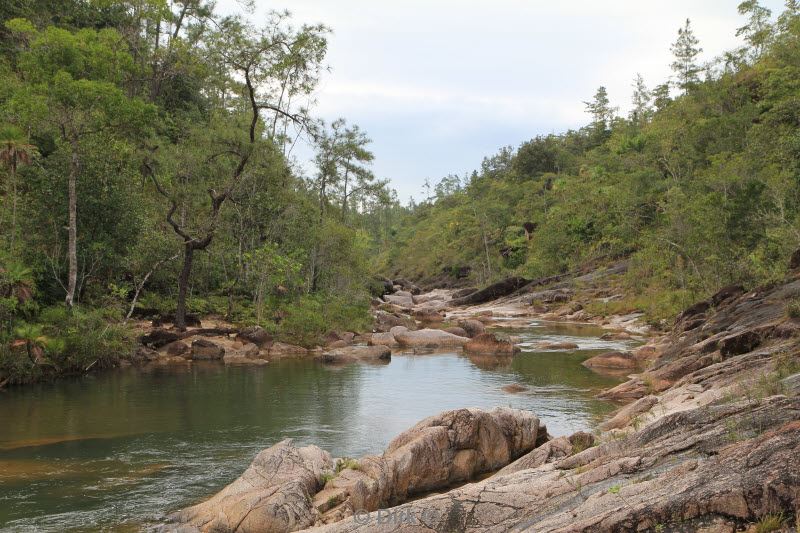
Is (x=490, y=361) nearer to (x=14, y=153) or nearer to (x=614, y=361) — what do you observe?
(x=614, y=361)

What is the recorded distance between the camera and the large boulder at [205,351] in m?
26.3

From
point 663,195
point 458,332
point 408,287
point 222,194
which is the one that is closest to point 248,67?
point 222,194

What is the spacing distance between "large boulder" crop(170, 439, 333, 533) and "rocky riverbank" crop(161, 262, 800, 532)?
0.08 ft

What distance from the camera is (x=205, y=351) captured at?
26359 millimetres

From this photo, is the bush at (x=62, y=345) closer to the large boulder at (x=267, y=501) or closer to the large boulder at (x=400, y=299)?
the large boulder at (x=267, y=501)

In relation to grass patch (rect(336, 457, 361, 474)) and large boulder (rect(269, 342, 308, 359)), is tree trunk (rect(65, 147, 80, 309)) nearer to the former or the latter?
large boulder (rect(269, 342, 308, 359))

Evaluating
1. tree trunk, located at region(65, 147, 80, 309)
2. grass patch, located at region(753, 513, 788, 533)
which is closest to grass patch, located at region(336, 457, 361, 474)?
grass patch, located at region(753, 513, 788, 533)

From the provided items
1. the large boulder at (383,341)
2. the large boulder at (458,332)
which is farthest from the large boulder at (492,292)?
the large boulder at (383,341)

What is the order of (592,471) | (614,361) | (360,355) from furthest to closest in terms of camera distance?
1. (360,355)
2. (614,361)
3. (592,471)

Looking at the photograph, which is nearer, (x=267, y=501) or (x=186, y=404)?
(x=267, y=501)

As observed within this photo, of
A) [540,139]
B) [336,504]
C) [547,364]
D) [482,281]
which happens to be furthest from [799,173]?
[540,139]

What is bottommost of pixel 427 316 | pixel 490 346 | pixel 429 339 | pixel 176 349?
pixel 490 346

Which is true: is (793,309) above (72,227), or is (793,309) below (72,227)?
below

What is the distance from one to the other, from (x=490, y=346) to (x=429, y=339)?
4057 mm
